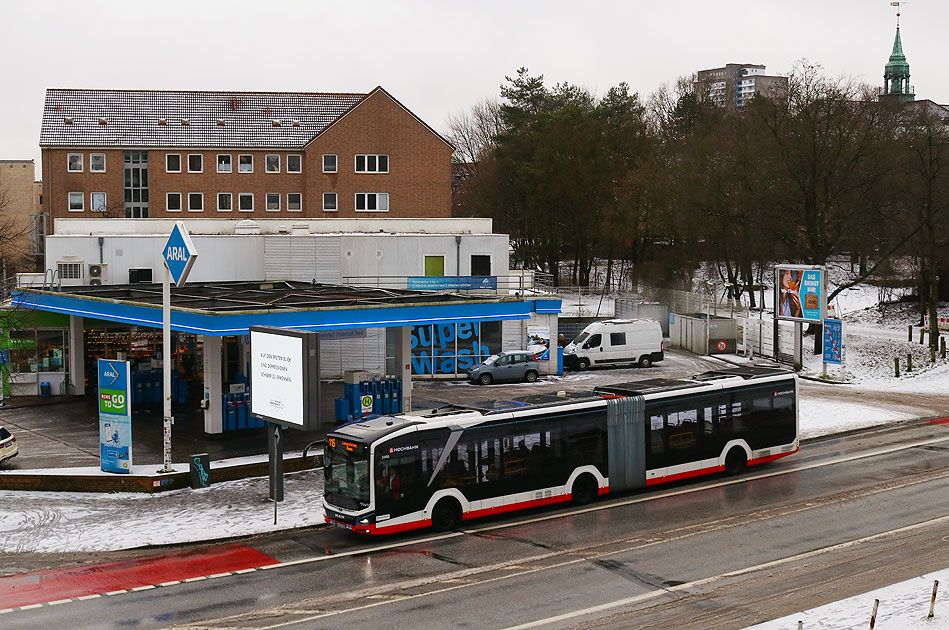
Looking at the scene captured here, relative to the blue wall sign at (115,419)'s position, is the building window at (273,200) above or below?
above

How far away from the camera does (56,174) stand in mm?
67375

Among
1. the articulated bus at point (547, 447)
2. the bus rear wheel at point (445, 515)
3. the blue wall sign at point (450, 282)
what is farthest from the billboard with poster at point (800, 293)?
the bus rear wheel at point (445, 515)

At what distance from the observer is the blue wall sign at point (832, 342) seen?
1732 inches

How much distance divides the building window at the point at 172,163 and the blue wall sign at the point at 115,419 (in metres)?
45.5

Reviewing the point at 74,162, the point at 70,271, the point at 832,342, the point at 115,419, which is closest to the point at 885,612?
the point at 115,419

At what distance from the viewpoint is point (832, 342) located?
44.3 meters

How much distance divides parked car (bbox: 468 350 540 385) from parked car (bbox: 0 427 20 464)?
66.2 ft

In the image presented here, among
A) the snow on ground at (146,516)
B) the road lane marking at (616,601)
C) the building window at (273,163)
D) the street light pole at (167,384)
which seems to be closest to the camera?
the road lane marking at (616,601)

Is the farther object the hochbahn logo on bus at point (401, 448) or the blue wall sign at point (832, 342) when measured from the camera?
the blue wall sign at point (832, 342)

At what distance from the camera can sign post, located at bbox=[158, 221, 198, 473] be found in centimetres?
2452

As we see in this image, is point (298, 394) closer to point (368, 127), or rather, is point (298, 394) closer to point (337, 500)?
point (337, 500)

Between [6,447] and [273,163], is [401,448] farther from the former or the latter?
[273,163]

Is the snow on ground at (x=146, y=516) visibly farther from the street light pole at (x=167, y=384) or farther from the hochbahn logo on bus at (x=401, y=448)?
the hochbahn logo on bus at (x=401, y=448)

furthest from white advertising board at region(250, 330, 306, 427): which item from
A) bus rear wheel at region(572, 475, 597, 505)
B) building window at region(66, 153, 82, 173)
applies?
building window at region(66, 153, 82, 173)
